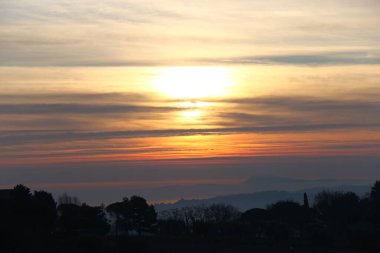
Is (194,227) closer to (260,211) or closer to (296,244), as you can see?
(296,244)

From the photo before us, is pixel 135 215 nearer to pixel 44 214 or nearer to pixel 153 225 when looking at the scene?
pixel 153 225

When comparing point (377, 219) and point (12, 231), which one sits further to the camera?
point (377, 219)

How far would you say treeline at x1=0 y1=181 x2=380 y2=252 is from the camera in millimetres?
57531

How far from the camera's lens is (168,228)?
266ft

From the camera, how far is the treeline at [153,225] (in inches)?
2265

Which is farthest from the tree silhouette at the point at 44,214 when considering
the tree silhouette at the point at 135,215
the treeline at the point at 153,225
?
the tree silhouette at the point at 135,215

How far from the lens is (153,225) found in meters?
83.8

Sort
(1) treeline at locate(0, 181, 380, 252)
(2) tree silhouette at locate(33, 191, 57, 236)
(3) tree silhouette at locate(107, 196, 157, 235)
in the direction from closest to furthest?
(1) treeline at locate(0, 181, 380, 252), (2) tree silhouette at locate(33, 191, 57, 236), (3) tree silhouette at locate(107, 196, 157, 235)

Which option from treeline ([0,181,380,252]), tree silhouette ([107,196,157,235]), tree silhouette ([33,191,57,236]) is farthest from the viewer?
tree silhouette ([107,196,157,235])

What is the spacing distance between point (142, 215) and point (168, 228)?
166 inches

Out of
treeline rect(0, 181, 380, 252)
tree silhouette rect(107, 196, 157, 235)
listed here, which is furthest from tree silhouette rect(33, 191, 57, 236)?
tree silhouette rect(107, 196, 157, 235)

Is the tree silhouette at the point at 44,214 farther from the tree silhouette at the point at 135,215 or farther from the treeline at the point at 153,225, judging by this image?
the tree silhouette at the point at 135,215

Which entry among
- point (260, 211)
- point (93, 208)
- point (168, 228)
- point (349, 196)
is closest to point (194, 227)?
point (168, 228)

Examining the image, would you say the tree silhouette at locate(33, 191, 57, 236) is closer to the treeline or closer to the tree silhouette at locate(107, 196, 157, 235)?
the treeline
